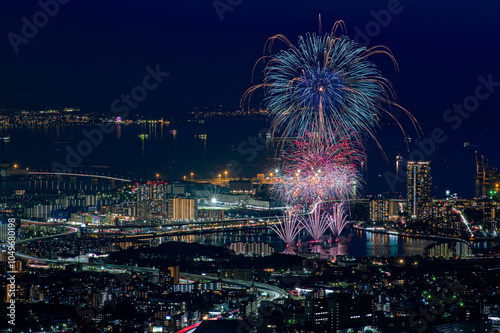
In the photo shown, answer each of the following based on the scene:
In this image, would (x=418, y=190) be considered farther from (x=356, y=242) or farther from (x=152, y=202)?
(x=152, y=202)

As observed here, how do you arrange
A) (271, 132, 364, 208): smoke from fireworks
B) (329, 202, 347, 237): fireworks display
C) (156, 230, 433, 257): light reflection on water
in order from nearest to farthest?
(271, 132, 364, 208): smoke from fireworks → (156, 230, 433, 257): light reflection on water → (329, 202, 347, 237): fireworks display

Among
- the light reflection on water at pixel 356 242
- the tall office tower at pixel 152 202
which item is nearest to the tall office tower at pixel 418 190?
the light reflection on water at pixel 356 242

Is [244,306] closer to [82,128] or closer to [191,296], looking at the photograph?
[191,296]

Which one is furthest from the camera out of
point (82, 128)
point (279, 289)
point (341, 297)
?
point (82, 128)

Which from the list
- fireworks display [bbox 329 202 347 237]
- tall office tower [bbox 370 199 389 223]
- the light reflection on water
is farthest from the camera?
tall office tower [bbox 370 199 389 223]

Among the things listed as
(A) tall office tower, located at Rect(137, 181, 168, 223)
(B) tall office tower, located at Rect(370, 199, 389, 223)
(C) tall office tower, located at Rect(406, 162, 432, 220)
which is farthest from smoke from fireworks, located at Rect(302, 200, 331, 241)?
(A) tall office tower, located at Rect(137, 181, 168, 223)

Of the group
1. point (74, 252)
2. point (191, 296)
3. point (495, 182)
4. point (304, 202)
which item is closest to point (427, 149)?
point (495, 182)

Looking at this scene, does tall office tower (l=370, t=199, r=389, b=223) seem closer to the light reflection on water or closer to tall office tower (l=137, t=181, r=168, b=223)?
the light reflection on water

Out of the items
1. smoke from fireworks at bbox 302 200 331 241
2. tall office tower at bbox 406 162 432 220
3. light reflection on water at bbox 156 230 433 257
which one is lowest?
light reflection on water at bbox 156 230 433 257
